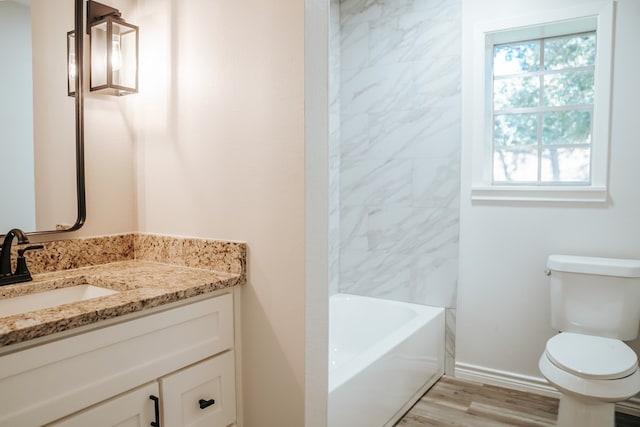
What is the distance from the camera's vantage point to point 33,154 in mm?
1481

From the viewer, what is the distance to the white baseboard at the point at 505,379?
2.58m

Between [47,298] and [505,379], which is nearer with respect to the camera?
[47,298]

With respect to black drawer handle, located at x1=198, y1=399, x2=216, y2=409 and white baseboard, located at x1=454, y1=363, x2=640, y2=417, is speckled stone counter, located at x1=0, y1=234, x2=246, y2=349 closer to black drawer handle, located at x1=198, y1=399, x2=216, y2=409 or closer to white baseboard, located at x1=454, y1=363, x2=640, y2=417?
black drawer handle, located at x1=198, y1=399, x2=216, y2=409

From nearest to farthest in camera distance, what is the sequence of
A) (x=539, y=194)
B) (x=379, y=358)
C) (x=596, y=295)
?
(x=379, y=358)
(x=596, y=295)
(x=539, y=194)

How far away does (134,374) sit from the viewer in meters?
1.19

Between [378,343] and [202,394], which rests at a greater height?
[202,394]

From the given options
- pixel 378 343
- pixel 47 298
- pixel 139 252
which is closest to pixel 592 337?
pixel 378 343

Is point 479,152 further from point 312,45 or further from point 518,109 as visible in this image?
point 312,45

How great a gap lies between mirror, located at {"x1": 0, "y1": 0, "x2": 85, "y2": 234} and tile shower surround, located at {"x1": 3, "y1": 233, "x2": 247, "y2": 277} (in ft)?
0.27

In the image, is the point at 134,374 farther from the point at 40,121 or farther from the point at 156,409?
the point at 40,121

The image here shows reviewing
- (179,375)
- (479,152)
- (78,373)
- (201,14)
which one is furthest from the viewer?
(479,152)

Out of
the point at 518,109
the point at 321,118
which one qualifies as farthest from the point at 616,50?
the point at 321,118

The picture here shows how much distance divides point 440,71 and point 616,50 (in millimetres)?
924

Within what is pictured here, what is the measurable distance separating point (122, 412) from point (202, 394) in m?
0.27
